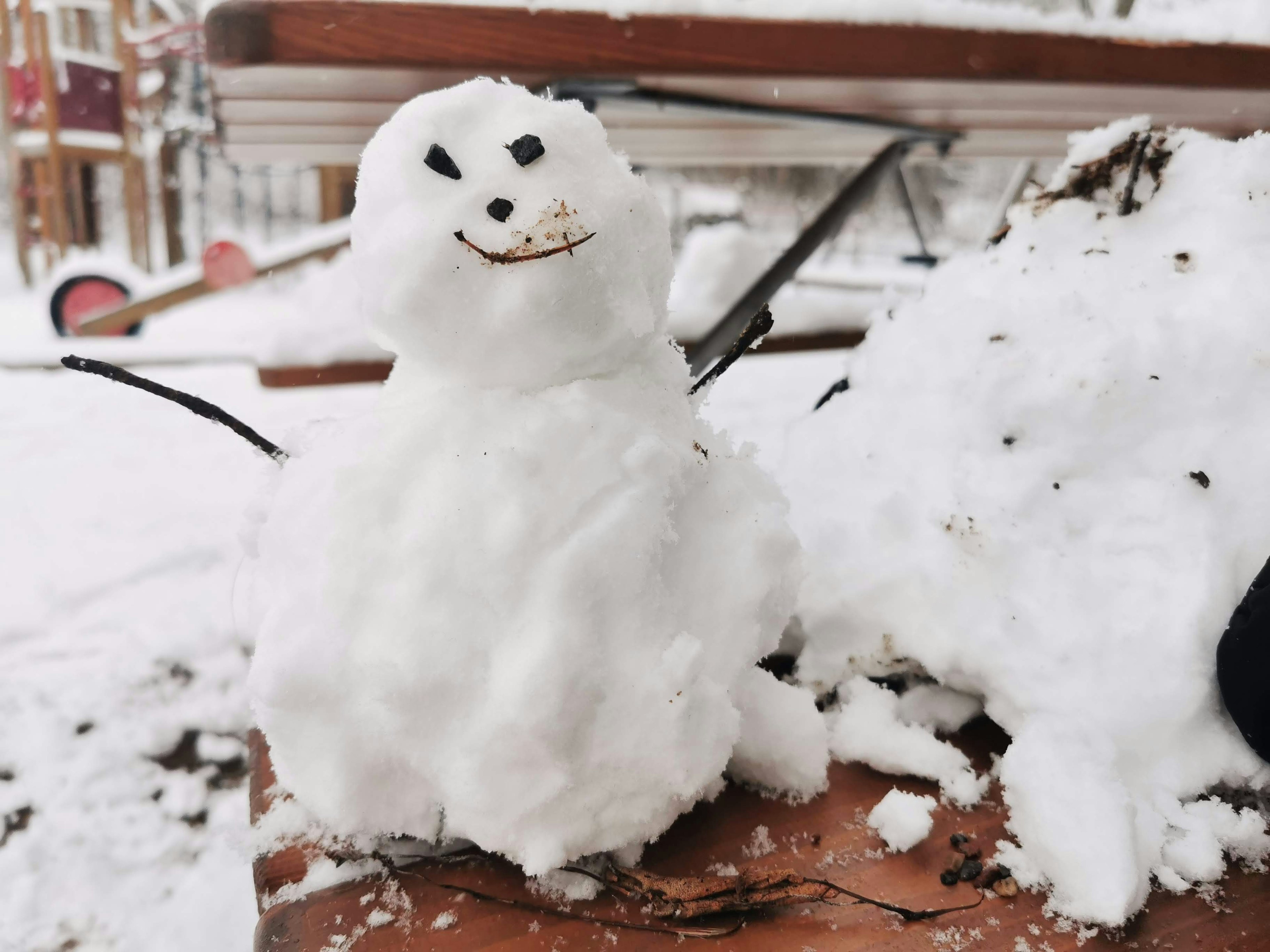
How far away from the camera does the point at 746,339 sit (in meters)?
0.56

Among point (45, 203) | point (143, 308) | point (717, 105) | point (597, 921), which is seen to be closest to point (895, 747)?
point (597, 921)

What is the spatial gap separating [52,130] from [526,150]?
4.05m

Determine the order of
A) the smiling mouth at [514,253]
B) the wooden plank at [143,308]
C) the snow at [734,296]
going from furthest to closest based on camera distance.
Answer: the wooden plank at [143,308] < the snow at [734,296] < the smiling mouth at [514,253]

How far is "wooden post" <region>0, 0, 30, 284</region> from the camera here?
315cm

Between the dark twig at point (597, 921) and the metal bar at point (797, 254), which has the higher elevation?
the metal bar at point (797, 254)

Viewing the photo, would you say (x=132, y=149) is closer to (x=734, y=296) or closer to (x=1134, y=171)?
(x=734, y=296)

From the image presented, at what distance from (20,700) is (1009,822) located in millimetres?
1376

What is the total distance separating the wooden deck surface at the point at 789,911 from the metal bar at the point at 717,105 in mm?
717

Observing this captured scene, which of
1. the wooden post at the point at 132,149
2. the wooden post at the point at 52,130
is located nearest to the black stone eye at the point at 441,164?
the wooden post at the point at 52,130

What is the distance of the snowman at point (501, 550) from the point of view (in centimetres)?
46

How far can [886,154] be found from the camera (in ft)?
4.91

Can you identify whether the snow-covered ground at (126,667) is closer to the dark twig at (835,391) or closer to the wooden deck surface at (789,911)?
the wooden deck surface at (789,911)

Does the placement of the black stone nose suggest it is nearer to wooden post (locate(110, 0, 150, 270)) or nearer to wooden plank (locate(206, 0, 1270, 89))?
wooden plank (locate(206, 0, 1270, 89))

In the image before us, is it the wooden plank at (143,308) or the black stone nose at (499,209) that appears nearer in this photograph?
the black stone nose at (499,209)
